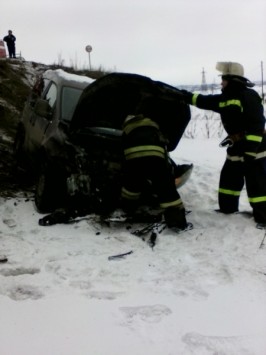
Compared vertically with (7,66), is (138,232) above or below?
below

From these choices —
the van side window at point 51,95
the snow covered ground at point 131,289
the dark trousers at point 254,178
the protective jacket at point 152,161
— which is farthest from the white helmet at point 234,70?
the van side window at point 51,95

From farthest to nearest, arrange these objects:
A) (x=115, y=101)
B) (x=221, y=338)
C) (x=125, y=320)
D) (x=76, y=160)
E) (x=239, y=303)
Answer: (x=115, y=101) → (x=76, y=160) → (x=239, y=303) → (x=125, y=320) → (x=221, y=338)

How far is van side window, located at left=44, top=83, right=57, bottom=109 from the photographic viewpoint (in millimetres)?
5981

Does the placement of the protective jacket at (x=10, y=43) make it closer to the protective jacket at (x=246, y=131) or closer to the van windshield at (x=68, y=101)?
the van windshield at (x=68, y=101)

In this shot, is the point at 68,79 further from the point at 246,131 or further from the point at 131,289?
the point at 131,289

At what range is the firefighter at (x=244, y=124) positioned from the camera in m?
4.80

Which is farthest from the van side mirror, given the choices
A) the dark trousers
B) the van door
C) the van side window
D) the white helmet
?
the dark trousers

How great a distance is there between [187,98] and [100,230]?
1842mm

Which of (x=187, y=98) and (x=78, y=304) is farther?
(x=187, y=98)

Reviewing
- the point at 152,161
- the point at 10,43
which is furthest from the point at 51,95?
the point at 10,43

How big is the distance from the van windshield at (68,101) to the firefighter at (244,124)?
161 centimetres

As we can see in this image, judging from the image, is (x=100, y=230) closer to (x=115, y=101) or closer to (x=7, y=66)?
(x=115, y=101)

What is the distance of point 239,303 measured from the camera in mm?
3383

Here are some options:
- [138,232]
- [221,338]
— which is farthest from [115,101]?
[221,338]
